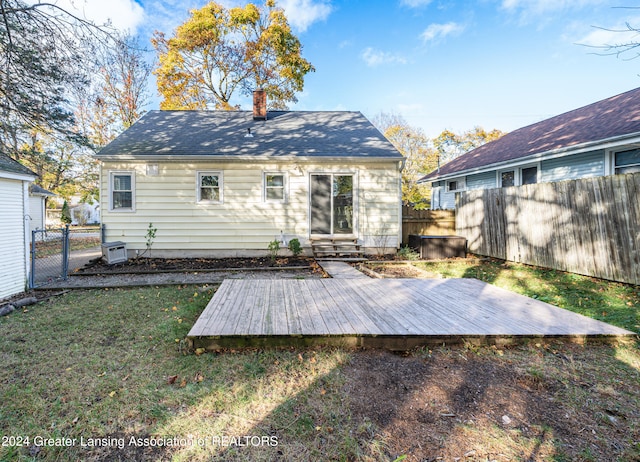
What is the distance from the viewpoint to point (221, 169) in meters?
8.78

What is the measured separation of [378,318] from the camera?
345 centimetres

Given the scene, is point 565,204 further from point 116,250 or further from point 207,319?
point 116,250

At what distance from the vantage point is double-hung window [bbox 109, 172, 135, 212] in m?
8.62

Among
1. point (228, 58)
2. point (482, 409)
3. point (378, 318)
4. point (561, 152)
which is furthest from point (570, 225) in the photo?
point (228, 58)

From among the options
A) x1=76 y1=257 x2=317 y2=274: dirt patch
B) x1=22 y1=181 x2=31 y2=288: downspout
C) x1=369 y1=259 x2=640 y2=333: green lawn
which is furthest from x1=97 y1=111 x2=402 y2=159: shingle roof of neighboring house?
x1=369 y1=259 x2=640 y2=333: green lawn

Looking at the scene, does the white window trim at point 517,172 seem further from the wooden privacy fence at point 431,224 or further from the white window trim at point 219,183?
the white window trim at point 219,183

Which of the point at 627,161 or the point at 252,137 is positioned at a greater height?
the point at 252,137

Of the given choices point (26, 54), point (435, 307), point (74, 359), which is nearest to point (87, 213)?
point (26, 54)

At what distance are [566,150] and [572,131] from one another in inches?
71.3

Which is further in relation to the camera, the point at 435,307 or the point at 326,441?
the point at 435,307

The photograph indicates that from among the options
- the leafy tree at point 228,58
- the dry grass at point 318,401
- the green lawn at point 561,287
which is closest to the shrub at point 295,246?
the green lawn at point 561,287

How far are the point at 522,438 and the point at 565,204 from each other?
21.4ft

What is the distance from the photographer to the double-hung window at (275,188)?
353 inches

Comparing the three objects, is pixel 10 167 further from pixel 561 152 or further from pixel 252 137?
pixel 561 152
